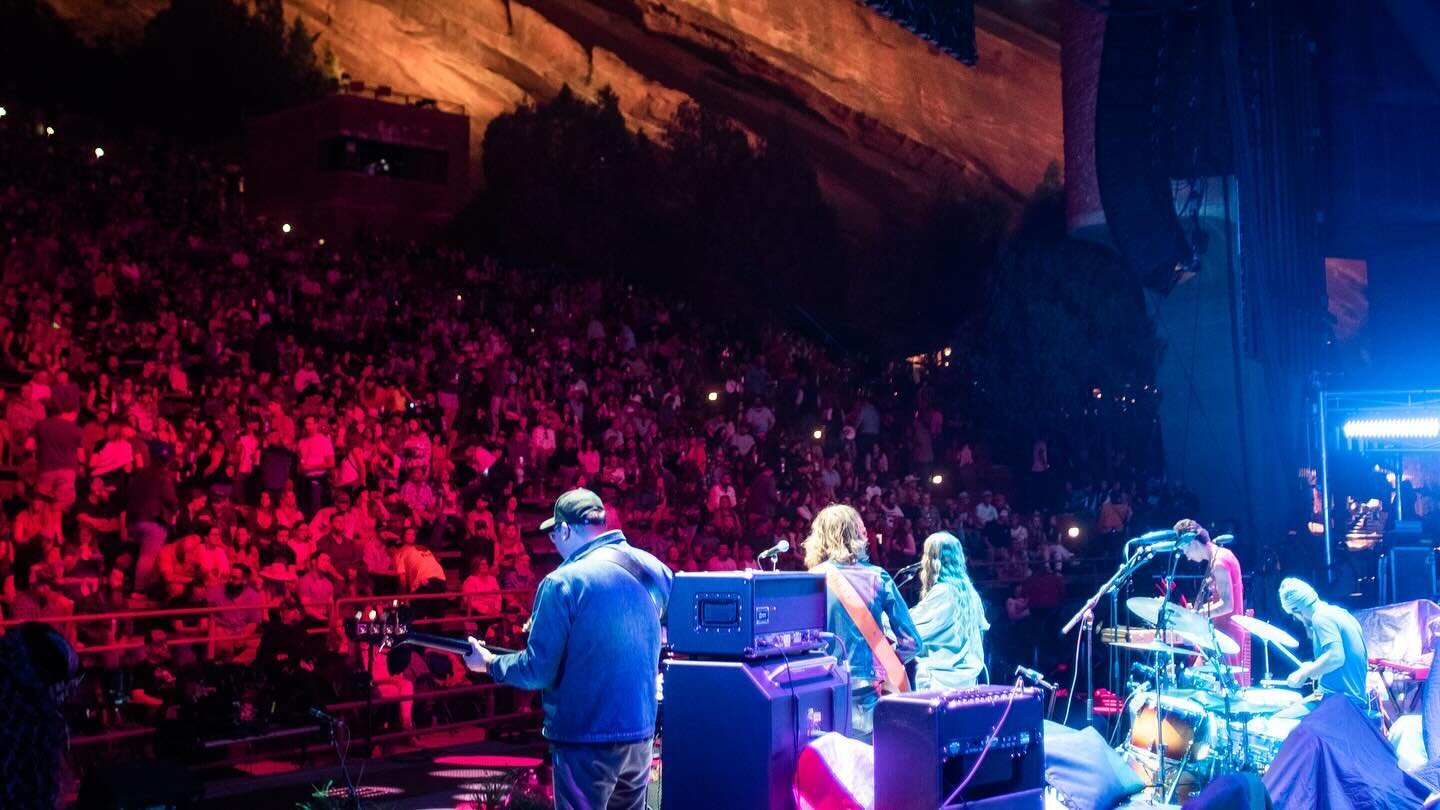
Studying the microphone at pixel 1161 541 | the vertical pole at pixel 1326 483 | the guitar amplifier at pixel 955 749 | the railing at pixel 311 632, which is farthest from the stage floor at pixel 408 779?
the vertical pole at pixel 1326 483

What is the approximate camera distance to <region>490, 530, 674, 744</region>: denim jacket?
4.29m

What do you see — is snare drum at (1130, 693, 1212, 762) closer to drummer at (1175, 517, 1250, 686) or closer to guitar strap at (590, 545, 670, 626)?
drummer at (1175, 517, 1250, 686)

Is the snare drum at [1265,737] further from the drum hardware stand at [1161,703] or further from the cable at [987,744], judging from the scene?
the cable at [987,744]

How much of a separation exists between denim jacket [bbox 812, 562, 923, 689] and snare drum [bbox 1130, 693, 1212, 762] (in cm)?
248

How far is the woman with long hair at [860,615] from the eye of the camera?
5.53 meters

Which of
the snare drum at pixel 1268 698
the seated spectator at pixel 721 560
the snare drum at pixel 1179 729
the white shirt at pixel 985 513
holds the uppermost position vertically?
the white shirt at pixel 985 513

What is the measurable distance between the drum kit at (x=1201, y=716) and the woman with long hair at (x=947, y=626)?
5.24 feet

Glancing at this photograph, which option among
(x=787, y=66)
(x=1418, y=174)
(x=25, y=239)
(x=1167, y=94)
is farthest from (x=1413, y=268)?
(x=787, y=66)

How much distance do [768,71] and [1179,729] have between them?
90.6 feet

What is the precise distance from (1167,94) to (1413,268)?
12.0 ft

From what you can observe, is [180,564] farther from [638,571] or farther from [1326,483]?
[1326,483]

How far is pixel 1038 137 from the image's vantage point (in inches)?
1161

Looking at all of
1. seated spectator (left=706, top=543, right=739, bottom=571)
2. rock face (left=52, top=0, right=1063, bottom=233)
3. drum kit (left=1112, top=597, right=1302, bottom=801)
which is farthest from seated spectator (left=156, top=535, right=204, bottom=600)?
rock face (left=52, top=0, right=1063, bottom=233)

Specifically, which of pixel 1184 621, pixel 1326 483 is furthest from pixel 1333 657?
pixel 1326 483
